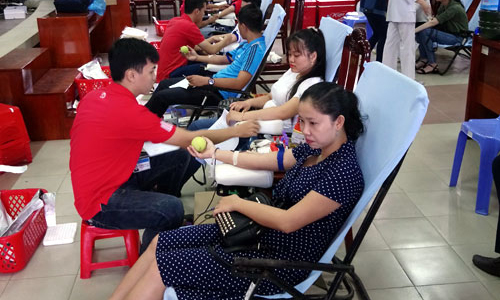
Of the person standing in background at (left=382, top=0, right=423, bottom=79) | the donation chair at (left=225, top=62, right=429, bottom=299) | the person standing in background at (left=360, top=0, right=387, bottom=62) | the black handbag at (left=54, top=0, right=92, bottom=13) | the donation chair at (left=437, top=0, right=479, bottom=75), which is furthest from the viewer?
the donation chair at (left=437, top=0, right=479, bottom=75)

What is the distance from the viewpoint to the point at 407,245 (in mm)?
2678

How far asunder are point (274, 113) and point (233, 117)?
0.80 ft

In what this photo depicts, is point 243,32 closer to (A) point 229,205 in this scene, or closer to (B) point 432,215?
(B) point 432,215

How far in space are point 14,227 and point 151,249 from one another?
1.07 metres

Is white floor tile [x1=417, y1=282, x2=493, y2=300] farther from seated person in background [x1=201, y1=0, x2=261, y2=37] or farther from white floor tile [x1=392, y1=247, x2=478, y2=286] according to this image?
seated person in background [x1=201, y1=0, x2=261, y2=37]

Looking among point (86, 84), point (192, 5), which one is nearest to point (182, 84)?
point (192, 5)

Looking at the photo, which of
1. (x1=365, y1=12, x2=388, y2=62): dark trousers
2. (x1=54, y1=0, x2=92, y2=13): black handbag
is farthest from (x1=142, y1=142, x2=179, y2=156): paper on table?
(x1=365, y1=12, x2=388, y2=62): dark trousers

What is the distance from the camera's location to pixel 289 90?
9.29 feet

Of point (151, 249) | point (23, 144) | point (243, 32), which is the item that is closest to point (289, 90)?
point (243, 32)

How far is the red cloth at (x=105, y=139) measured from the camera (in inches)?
83.7

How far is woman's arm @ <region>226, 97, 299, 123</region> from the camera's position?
8.80ft

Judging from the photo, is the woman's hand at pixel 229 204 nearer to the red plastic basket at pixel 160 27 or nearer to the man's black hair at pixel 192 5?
the man's black hair at pixel 192 5

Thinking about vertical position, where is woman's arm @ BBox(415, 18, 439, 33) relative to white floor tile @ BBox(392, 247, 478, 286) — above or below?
above

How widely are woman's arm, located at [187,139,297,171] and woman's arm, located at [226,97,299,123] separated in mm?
491
